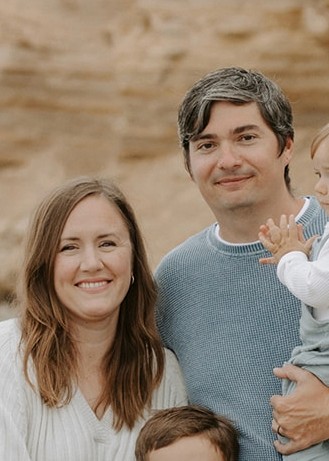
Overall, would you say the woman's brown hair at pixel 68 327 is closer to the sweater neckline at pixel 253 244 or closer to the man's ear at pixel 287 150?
the sweater neckline at pixel 253 244

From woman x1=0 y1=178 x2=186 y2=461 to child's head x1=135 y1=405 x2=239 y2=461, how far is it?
5.5 inches

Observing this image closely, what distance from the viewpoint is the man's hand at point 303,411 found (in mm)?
3227

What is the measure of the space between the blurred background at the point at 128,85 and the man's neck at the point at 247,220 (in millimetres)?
6157

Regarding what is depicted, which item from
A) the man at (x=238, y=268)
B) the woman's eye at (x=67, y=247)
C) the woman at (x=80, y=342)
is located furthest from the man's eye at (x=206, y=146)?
the woman's eye at (x=67, y=247)

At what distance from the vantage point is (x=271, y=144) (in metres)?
3.71

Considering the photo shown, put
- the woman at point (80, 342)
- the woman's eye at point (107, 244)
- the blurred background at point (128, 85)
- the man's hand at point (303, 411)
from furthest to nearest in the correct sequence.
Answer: the blurred background at point (128, 85), the woman's eye at point (107, 244), the woman at point (80, 342), the man's hand at point (303, 411)

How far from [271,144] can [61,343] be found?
106 centimetres

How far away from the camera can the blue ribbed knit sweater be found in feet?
11.5

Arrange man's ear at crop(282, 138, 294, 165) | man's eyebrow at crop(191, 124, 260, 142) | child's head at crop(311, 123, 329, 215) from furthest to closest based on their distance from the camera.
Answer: man's ear at crop(282, 138, 294, 165)
man's eyebrow at crop(191, 124, 260, 142)
child's head at crop(311, 123, 329, 215)

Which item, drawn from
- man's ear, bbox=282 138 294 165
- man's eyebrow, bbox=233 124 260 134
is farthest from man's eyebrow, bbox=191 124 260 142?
man's ear, bbox=282 138 294 165

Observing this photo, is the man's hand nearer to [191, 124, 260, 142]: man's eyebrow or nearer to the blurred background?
[191, 124, 260, 142]: man's eyebrow

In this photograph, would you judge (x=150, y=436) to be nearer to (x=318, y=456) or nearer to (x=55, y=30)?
(x=318, y=456)

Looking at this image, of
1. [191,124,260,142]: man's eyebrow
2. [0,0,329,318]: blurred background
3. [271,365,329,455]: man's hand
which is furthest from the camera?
[0,0,329,318]: blurred background

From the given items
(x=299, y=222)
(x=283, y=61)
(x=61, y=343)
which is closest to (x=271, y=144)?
(x=299, y=222)
